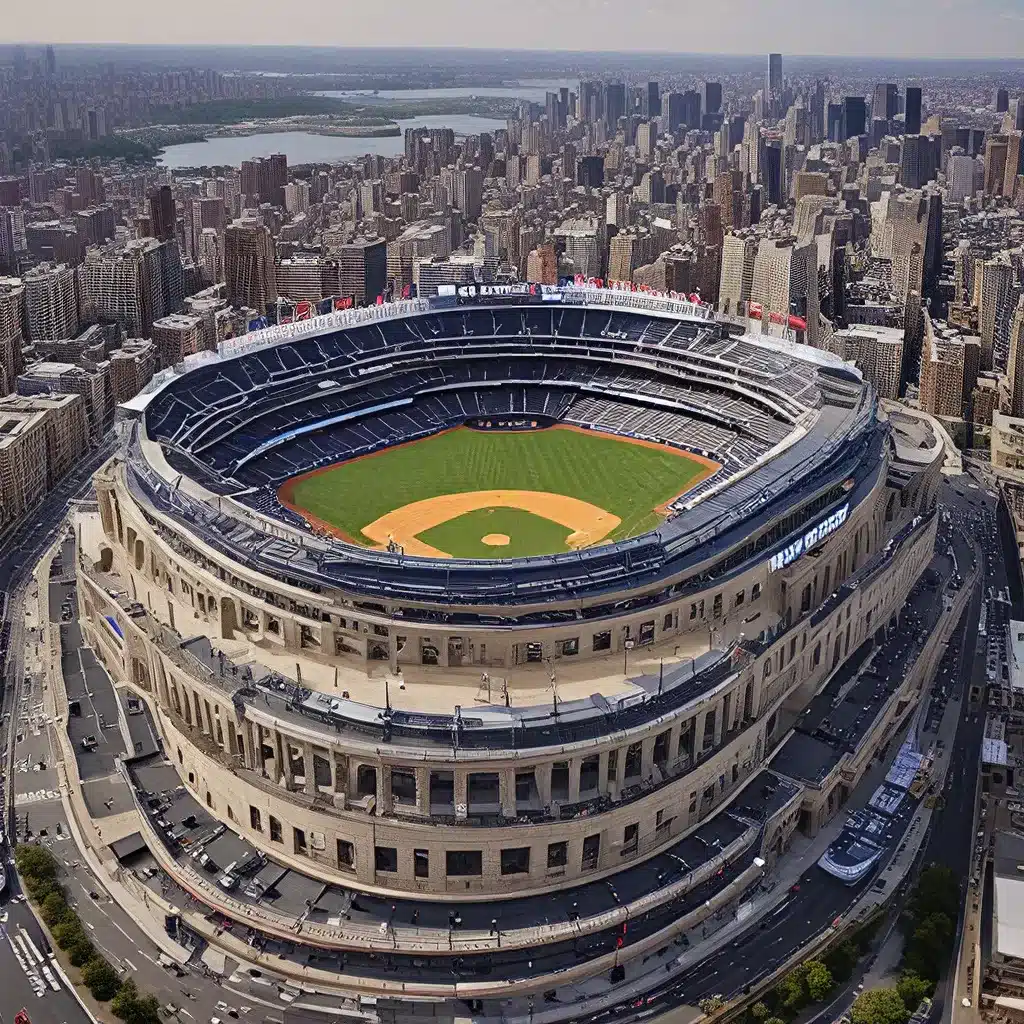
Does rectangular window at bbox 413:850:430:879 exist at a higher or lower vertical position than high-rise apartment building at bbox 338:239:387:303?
lower

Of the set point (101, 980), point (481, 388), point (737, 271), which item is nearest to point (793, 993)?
point (101, 980)

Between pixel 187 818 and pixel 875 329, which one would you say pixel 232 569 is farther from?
pixel 875 329

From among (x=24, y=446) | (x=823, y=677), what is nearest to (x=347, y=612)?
(x=823, y=677)

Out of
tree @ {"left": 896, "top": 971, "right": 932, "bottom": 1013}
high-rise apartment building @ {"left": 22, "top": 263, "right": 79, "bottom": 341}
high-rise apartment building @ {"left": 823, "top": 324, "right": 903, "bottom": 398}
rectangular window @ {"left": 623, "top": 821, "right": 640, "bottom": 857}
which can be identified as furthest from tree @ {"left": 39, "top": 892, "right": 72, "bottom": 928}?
high-rise apartment building @ {"left": 823, "top": 324, "right": 903, "bottom": 398}

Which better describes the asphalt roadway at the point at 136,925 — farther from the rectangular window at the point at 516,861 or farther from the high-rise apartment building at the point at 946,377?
the high-rise apartment building at the point at 946,377

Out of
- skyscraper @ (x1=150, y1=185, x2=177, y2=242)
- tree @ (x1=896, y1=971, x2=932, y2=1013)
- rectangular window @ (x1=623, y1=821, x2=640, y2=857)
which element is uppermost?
skyscraper @ (x1=150, y1=185, x2=177, y2=242)

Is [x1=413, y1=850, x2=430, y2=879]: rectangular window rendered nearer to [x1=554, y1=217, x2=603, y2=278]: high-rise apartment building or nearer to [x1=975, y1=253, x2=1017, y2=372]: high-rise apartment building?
[x1=975, y1=253, x2=1017, y2=372]: high-rise apartment building

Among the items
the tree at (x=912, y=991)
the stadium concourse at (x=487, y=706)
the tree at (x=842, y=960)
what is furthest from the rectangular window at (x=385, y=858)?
the tree at (x=912, y=991)
